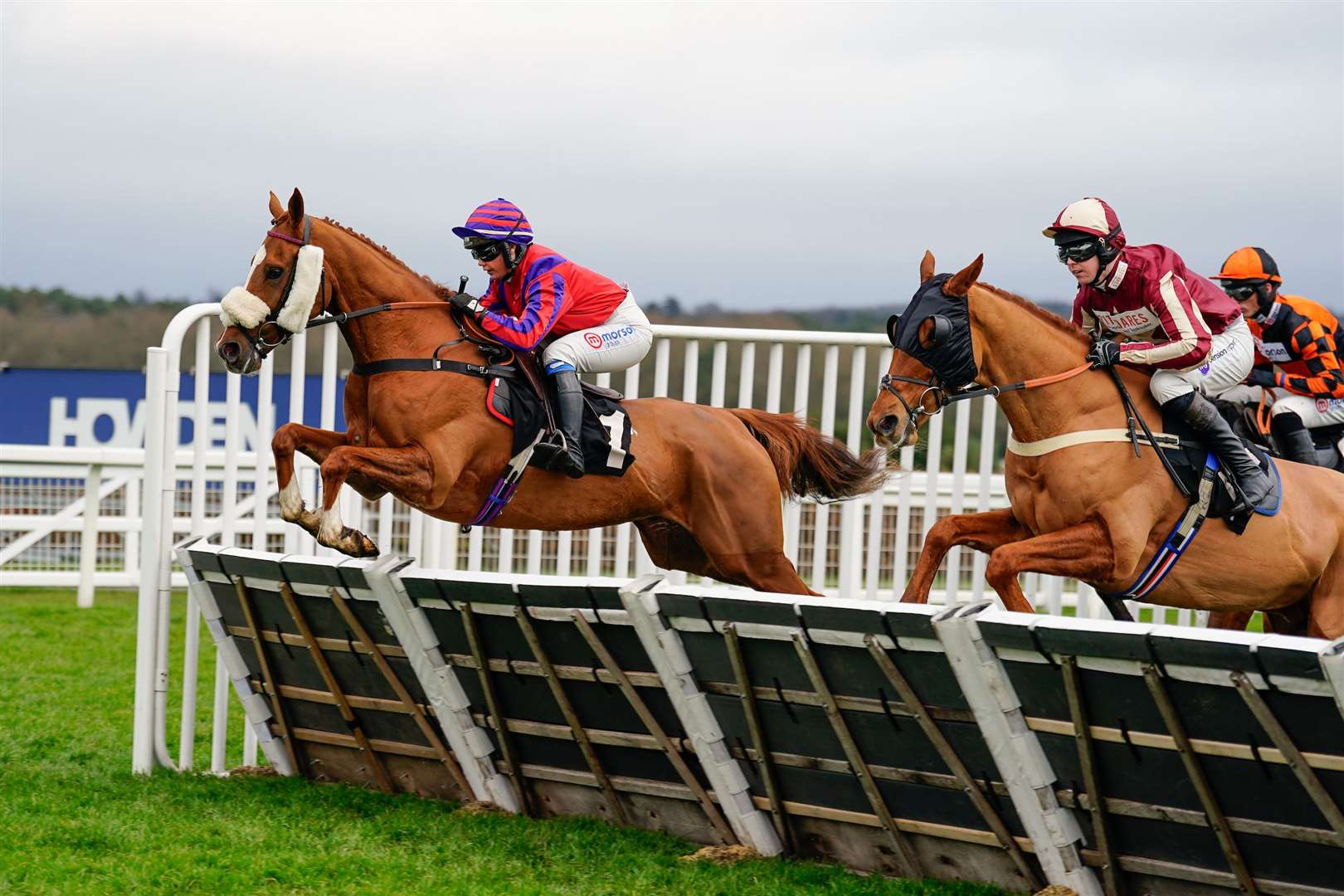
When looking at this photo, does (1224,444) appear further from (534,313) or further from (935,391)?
(534,313)

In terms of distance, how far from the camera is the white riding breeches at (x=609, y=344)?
5758 millimetres

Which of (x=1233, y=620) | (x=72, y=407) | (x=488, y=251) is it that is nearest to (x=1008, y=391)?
(x=1233, y=620)

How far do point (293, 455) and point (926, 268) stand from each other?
7.30ft

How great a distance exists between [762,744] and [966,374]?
5.40ft

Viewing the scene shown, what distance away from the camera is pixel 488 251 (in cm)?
570

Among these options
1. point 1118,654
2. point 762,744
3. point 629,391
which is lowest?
point 762,744

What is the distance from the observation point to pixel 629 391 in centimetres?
664

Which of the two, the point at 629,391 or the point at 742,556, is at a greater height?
the point at 629,391

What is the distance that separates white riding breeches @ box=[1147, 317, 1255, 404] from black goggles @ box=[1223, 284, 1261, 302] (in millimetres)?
720

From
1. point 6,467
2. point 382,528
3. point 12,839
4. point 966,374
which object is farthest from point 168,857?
point 6,467

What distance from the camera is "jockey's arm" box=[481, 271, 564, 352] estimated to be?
5.63m

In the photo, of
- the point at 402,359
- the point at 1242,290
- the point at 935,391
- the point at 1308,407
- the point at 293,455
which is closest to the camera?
the point at 935,391

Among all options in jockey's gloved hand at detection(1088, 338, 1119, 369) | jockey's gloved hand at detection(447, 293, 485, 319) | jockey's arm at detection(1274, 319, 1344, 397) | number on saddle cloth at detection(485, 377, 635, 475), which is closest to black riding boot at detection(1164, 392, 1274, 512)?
jockey's gloved hand at detection(1088, 338, 1119, 369)

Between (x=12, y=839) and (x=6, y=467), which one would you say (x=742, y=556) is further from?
(x=6, y=467)
